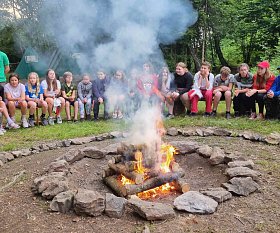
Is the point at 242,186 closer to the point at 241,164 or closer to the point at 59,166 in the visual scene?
the point at 241,164

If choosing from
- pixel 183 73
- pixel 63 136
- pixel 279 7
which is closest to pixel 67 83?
pixel 63 136

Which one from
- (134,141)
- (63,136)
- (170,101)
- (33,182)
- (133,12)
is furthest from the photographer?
(170,101)

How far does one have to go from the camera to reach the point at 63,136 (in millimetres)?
6699

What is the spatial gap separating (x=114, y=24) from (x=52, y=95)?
302cm

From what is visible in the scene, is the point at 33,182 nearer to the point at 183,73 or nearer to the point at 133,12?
the point at 133,12

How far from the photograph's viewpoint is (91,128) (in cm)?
729

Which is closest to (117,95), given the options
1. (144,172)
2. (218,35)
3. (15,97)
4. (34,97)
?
(34,97)

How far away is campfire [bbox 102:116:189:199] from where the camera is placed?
12.7ft

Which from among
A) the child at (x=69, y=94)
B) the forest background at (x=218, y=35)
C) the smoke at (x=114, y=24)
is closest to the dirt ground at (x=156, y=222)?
the smoke at (x=114, y=24)

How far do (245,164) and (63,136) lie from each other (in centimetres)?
368

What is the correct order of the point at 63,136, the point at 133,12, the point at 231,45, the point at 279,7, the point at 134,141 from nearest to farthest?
1. the point at 134,141
2. the point at 133,12
3. the point at 63,136
4. the point at 279,7
5. the point at 231,45

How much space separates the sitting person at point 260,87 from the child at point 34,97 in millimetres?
4653

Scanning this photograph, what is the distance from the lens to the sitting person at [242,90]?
7875 millimetres

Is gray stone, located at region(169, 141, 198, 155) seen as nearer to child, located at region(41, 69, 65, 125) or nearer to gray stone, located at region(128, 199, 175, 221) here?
gray stone, located at region(128, 199, 175, 221)
